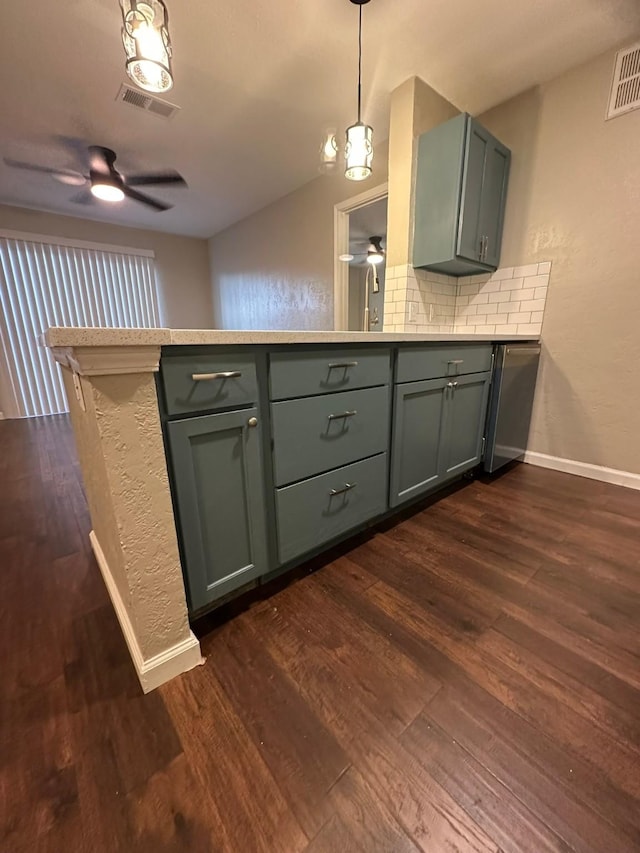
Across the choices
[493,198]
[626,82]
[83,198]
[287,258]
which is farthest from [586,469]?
[83,198]

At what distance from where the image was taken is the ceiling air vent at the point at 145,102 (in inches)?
85.3

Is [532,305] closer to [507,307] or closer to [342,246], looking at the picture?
[507,307]

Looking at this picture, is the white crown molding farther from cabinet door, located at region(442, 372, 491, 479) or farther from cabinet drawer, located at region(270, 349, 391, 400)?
cabinet door, located at region(442, 372, 491, 479)

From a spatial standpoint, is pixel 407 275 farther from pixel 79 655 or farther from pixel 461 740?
pixel 79 655

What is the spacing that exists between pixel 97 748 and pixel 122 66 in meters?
3.17

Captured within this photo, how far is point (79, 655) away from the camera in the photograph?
40.4 inches

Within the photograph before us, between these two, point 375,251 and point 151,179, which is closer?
point 151,179

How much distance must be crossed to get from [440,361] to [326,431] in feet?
2.52

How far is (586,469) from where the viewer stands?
2.25m

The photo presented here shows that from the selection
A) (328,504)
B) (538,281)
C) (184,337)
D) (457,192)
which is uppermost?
(457,192)

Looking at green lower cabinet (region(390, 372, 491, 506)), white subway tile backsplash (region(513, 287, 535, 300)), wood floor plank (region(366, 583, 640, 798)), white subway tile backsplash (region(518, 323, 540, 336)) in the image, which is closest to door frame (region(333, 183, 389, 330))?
white subway tile backsplash (region(513, 287, 535, 300))

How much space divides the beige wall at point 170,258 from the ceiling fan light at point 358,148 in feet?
13.5

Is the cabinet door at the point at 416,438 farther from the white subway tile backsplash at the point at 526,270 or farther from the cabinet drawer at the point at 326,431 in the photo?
the white subway tile backsplash at the point at 526,270

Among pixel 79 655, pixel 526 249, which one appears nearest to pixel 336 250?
pixel 526 249
